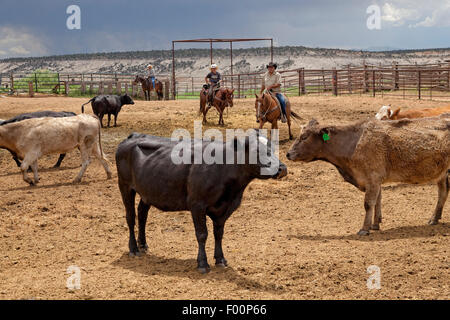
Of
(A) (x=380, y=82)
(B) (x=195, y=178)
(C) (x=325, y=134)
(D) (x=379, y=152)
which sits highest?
(A) (x=380, y=82)

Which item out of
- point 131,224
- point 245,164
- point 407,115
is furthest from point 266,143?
point 407,115

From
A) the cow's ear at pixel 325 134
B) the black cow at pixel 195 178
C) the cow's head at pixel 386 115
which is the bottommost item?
the black cow at pixel 195 178

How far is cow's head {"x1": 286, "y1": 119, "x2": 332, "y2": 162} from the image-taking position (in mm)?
7117

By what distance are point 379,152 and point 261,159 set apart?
7.66ft

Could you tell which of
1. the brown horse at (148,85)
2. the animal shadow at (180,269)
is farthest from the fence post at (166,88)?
the animal shadow at (180,269)

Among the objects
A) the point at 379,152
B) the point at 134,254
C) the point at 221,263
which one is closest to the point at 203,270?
the point at 221,263

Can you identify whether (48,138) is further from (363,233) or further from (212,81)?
(212,81)

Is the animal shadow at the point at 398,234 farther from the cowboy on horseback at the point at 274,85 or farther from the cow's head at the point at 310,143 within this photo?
the cowboy on horseback at the point at 274,85

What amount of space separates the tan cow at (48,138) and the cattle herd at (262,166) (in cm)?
481

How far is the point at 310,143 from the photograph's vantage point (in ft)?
23.5

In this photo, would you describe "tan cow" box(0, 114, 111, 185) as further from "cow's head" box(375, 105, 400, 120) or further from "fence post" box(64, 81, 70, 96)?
"fence post" box(64, 81, 70, 96)

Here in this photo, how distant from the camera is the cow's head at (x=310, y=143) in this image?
7.12 metres

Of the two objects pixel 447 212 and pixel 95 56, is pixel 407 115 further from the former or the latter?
pixel 95 56

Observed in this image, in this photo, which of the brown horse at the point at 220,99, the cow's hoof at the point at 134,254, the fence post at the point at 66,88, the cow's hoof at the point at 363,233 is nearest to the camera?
the cow's hoof at the point at 134,254
